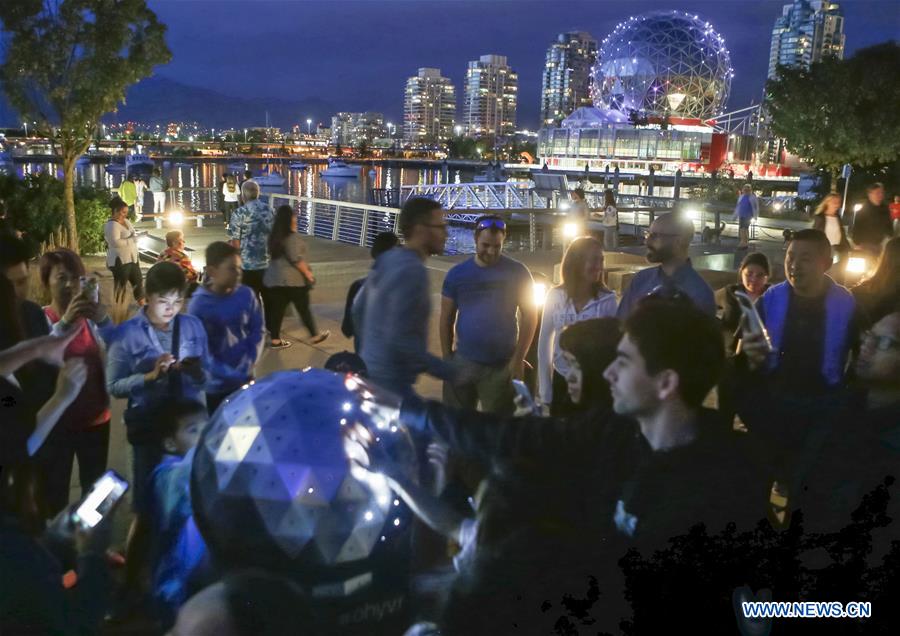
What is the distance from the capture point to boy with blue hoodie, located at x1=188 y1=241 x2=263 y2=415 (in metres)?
3.82

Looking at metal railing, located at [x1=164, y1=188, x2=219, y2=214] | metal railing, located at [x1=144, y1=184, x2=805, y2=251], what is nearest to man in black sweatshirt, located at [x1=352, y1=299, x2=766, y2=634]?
metal railing, located at [x1=144, y1=184, x2=805, y2=251]

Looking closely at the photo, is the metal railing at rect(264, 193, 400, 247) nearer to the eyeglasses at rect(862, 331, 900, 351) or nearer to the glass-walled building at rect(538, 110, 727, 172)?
the eyeglasses at rect(862, 331, 900, 351)

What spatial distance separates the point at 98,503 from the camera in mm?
2381

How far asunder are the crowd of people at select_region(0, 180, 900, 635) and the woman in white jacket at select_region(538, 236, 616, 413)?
0.01 metres

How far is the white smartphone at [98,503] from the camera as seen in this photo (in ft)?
7.82

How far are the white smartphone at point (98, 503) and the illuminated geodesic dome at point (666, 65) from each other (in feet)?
253

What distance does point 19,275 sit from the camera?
123 inches

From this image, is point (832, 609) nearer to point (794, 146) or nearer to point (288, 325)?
point (288, 325)

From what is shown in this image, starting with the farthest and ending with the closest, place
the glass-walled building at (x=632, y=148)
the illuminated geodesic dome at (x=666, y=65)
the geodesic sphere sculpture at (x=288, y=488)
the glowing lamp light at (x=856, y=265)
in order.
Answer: the illuminated geodesic dome at (x=666, y=65), the glass-walled building at (x=632, y=148), the glowing lamp light at (x=856, y=265), the geodesic sphere sculpture at (x=288, y=488)

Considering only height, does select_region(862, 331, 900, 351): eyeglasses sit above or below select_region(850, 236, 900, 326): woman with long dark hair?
below

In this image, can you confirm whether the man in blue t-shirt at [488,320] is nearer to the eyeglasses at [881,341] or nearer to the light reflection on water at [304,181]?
the eyeglasses at [881,341]

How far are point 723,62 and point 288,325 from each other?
257 feet

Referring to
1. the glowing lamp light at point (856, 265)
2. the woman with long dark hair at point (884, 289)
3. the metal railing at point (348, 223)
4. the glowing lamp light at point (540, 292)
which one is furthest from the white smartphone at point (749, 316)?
the metal railing at point (348, 223)

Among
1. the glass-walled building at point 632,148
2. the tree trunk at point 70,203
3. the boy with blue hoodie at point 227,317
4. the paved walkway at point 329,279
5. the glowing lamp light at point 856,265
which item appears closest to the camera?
the boy with blue hoodie at point 227,317
